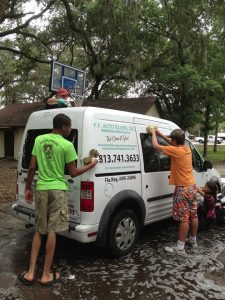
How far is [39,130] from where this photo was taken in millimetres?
5184

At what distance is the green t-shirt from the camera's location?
4.04 meters

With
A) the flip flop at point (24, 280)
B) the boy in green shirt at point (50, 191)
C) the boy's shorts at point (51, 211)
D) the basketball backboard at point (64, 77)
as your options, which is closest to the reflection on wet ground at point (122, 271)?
the flip flop at point (24, 280)

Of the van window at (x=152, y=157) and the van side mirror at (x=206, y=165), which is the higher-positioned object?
the van window at (x=152, y=157)

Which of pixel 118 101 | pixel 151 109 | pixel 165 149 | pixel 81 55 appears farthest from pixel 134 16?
pixel 81 55

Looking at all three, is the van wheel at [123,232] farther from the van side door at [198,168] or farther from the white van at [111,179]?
the van side door at [198,168]

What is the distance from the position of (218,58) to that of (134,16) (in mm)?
13963

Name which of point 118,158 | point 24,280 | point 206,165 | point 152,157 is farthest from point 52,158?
point 206,165

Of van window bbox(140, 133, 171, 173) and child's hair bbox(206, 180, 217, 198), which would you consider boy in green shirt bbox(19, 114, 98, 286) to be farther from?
child's hair bbox(206, 180, 217, 198)

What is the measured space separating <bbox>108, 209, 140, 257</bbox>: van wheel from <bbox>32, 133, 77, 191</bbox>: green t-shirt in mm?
1101

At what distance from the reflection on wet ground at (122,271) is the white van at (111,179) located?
1.21ft

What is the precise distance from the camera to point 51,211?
13.4 feet

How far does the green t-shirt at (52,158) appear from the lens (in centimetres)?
404

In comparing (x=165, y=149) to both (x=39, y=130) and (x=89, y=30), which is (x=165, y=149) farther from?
(x=89, y=30)

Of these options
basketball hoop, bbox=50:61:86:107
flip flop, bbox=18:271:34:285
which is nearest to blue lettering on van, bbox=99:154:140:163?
flip flop, bbox=18:271:34:285
